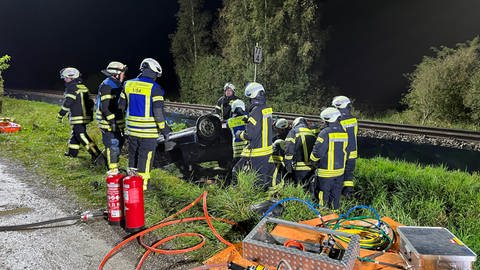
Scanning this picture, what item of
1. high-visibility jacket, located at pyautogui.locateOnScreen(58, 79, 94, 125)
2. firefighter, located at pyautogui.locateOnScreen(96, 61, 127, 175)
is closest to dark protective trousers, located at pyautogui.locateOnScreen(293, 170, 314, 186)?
firefighter, located at pyautogui.locateOnScreen(96, 61, 127, 175)

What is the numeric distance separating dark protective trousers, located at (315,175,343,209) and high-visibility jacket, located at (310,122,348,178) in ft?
0.32

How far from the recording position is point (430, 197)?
5.59 metres

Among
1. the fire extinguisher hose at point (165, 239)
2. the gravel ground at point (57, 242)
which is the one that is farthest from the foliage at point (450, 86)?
the gravel ground at point (57, 242)

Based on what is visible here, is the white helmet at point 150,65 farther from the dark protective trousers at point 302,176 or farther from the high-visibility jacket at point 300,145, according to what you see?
the dark protective trousers at point 302,176

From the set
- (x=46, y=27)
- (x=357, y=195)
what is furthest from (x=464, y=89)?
(x=46, y=27)

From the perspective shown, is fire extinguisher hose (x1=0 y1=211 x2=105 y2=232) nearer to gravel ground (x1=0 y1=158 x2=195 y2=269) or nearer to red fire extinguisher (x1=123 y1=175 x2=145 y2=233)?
gravel ground (x1=0 y1=158 x2=195 y2=269)

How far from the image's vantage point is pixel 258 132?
5035 mm

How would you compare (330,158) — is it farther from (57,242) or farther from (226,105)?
(57,242)

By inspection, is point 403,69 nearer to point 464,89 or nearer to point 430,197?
point 464,89

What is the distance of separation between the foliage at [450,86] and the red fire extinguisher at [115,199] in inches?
558

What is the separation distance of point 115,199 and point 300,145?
9.25ft

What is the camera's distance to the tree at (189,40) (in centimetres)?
2505

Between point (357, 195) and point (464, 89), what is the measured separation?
1097 centimetres

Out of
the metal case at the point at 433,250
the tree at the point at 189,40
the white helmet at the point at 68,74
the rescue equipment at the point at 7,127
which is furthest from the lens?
the tree at the point at 189,40
